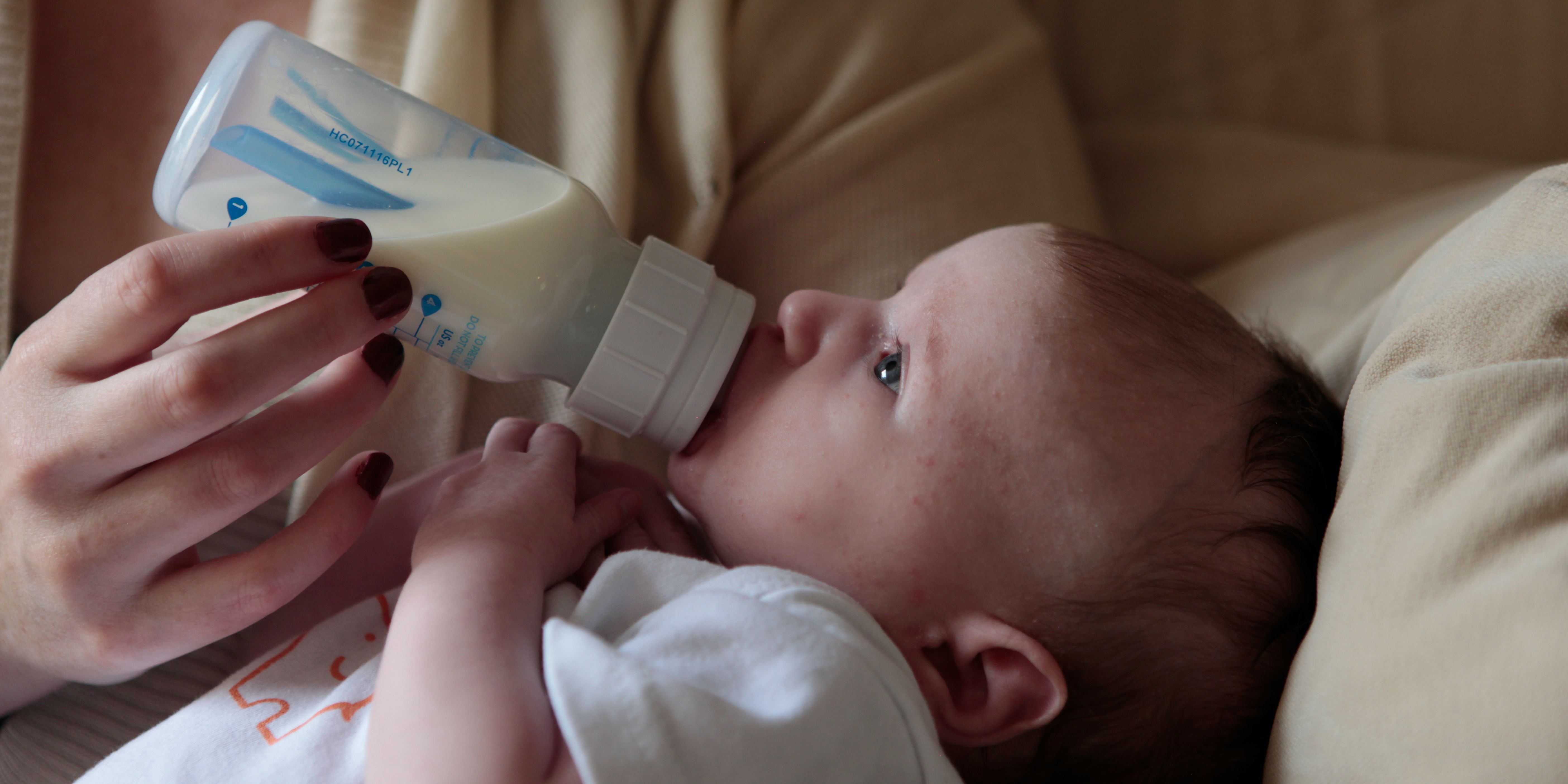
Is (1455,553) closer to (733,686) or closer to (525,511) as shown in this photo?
A: (733,686)

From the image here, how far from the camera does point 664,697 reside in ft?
1.94

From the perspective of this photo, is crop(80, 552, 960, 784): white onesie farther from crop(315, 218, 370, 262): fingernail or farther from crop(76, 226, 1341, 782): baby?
crop(315, 218, 370, 262): fingernail

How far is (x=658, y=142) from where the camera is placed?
111cm

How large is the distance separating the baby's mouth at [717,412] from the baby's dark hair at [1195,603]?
277 mm

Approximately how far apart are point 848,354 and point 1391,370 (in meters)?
0.41

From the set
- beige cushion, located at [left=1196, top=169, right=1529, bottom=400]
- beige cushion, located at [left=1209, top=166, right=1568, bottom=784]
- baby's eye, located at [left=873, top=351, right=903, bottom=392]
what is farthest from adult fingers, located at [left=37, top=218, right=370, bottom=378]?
beige cushion, located at [left=1196, top=169, right=1529, bottom=400]

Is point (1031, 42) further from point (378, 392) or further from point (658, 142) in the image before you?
point (378, 392)

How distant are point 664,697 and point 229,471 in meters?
0.31

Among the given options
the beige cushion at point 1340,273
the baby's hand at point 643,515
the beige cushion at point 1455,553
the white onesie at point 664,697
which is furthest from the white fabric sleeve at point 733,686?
the beige cushion at point 1340,273

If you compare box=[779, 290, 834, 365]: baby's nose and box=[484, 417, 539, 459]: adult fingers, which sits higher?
box=[779, 290, 834, 365]: baby's nose

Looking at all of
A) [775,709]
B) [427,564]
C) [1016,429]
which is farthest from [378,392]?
[1016,429]

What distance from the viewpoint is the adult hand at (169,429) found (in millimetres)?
618

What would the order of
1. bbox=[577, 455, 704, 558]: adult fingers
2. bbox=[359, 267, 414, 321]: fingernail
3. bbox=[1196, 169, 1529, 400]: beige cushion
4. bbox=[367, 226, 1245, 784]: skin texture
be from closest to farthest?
bbox=[359, 267, 414, 321]: fingernail < bbox=[367, 226, 1245, 784]: skin texture < bbox=[577, 455, 704, 558]: adult fingers < bbox=[1196, 169, 1529, 400]: beige cushion

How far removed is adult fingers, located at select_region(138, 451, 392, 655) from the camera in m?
0.69
